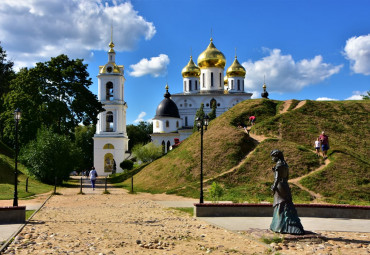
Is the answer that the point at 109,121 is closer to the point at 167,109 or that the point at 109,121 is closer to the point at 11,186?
the point at 167,109

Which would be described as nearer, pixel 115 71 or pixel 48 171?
pixel 48 171

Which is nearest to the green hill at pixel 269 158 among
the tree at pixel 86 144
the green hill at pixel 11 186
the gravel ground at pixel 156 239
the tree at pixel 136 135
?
the green hill at pixel 11 186

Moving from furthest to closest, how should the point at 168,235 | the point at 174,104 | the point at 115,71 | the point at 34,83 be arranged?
the point at 174,104, the point at 115,71, the point at 34,83, the point at 168,235

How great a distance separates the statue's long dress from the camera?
984 centimetres

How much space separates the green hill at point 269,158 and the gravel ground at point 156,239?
799 centimetres

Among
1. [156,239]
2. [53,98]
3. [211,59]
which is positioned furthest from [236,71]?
[156,239]

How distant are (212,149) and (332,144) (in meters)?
7.79

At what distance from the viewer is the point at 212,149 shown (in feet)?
89.5

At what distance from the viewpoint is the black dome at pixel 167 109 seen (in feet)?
199

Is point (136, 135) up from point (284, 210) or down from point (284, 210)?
up

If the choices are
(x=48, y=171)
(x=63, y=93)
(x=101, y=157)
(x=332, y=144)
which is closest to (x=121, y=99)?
(x=101, y=157)

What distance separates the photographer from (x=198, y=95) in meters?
62.8

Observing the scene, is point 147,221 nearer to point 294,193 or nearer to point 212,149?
point 294,193

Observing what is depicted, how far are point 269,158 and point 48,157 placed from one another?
15456 mm
